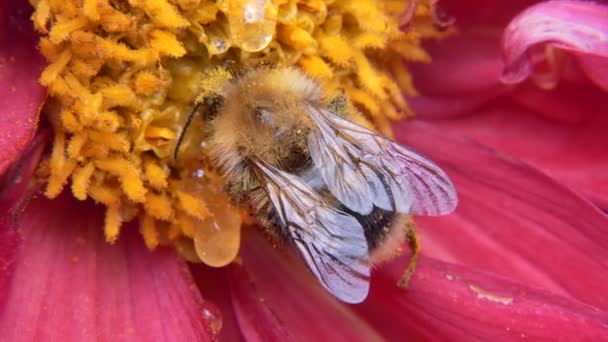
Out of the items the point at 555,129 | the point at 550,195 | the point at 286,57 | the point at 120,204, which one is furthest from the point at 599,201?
the point at 120,204

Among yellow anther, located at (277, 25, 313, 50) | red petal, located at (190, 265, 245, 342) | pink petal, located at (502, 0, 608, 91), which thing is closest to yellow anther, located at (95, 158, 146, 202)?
red petal, located at (190, 265, 245, 342)

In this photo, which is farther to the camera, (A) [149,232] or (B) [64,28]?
(A) [149,232]

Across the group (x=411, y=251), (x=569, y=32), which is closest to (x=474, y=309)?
(x=411, y=251)

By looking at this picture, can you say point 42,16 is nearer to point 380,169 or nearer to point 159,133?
point 159,133

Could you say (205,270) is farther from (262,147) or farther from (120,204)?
(262,147)

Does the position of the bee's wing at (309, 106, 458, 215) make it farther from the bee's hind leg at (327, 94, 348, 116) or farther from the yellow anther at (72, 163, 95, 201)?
the yellow anther at (72, 163, 95, 201)

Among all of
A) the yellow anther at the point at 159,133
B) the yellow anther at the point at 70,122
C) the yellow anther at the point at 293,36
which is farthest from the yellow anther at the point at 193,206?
the yellow anther at the point at 293,36

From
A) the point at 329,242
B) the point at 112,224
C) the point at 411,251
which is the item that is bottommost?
the point at 411,251
